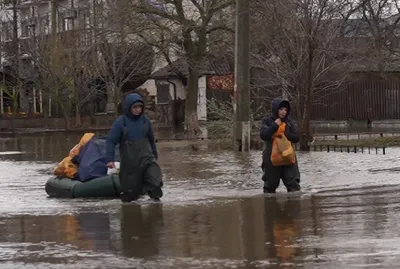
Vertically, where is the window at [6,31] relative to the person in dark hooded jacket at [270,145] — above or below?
above

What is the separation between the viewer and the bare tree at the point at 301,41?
20500mm

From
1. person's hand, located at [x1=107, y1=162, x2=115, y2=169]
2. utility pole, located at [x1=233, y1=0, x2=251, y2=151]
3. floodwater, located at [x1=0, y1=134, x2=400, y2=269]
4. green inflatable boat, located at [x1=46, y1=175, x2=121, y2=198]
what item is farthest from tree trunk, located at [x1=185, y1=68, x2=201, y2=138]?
person's hand, located at [x1=107, y1=162, x2=115, y2=169]

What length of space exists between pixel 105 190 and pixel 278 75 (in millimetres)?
9638

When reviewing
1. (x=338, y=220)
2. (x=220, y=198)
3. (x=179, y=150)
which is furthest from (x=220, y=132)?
(x=338, y=220)

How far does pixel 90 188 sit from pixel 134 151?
1399mm

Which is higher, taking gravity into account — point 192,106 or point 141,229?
point 192,106

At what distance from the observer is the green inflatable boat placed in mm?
13195

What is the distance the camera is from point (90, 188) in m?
13.3

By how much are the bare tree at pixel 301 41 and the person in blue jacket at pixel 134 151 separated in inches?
334

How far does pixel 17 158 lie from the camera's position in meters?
23.8

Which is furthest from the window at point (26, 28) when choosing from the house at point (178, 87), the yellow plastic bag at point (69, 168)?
the yellow plastic bag at point (69, 168)

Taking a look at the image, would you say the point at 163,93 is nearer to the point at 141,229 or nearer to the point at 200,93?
the point at 200,93

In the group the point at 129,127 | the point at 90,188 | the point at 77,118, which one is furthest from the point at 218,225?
the point at 77,118

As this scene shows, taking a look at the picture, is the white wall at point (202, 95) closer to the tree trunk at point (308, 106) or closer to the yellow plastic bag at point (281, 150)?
the tree trunk at point (308, 106)
